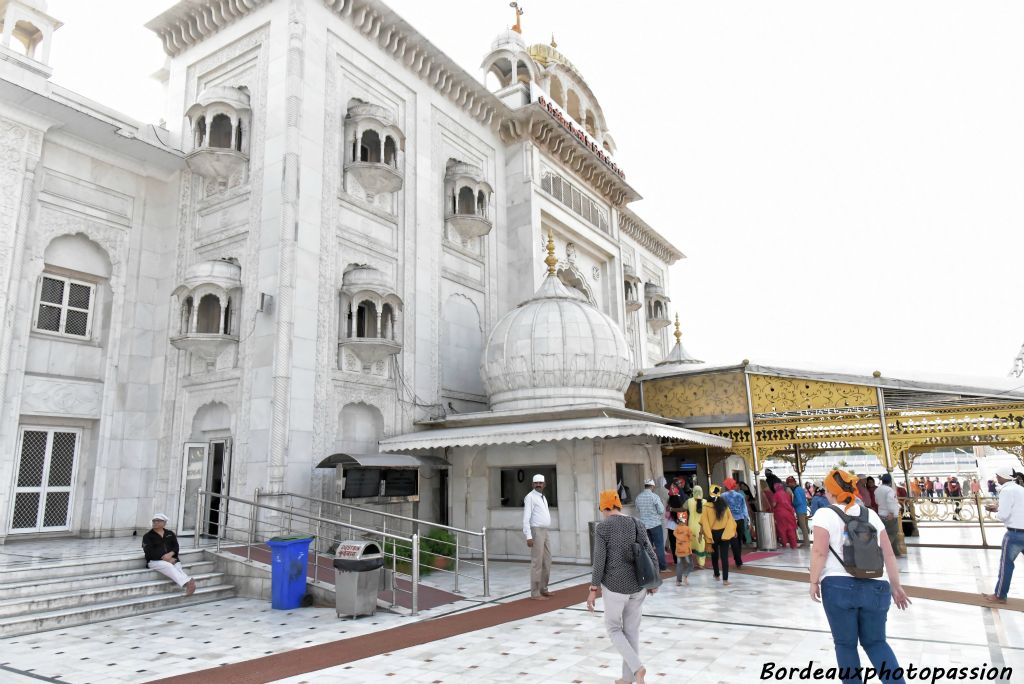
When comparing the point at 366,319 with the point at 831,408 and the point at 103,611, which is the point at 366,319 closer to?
the point at 103,611

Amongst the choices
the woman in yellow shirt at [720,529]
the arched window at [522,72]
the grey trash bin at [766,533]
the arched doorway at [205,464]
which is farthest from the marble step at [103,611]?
the arched window at [522,72]

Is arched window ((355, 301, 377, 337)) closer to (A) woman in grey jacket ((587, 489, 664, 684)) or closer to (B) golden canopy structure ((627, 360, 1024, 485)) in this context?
(B) golden canopy structure ((627, 360, 1024, 485))

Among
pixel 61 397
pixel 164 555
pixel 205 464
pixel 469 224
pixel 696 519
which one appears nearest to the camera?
pixel 164 555

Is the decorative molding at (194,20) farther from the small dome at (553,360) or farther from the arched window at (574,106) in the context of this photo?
the arched window at (574,106)

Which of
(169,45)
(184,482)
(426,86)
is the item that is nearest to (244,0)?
(169,45)

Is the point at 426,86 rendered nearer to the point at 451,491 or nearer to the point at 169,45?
the point at 169,45

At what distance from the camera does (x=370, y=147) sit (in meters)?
16.7

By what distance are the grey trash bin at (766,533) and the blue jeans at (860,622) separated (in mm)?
11861

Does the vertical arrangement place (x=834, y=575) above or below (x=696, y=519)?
above

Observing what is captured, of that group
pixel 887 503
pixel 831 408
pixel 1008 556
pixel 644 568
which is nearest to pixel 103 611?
pixel 644 568

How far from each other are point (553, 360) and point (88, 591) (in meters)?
10.5

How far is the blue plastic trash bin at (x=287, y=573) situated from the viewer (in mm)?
9250

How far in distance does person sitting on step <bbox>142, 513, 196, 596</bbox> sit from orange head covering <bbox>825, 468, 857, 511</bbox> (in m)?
8.97

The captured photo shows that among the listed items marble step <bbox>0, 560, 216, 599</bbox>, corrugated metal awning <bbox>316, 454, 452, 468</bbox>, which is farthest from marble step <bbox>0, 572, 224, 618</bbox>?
corrugated metal awning <bbox>316, 454, 452, 468</bbox>
